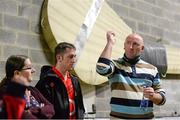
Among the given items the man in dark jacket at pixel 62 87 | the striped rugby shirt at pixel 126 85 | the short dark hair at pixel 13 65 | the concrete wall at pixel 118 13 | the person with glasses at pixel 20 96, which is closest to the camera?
the person with glasses at pixel 20 96

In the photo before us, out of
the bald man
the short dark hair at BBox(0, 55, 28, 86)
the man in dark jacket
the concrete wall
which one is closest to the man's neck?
the man in dark jacket

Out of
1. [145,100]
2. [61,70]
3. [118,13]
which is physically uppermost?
[118,13]

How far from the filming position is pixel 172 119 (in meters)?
4.09

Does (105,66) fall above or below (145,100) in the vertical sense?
above

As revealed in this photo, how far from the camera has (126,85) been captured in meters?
1.96

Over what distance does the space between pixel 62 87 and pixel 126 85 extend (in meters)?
0.36

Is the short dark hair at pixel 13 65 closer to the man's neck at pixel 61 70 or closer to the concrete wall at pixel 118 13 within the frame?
the man's neck at pixel 61 70

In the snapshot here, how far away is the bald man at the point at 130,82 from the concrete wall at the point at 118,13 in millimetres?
971

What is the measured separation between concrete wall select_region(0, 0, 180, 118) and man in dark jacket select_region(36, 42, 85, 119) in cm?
81

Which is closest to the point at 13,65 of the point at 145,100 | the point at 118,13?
the point at 145,100

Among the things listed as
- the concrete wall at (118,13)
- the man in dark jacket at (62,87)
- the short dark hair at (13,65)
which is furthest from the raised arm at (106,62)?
the concrete wall at (118,13)

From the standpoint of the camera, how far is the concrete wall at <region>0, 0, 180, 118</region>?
8.76 feet

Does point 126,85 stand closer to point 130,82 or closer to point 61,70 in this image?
point 130,82

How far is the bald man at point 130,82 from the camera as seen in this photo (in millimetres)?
1920
